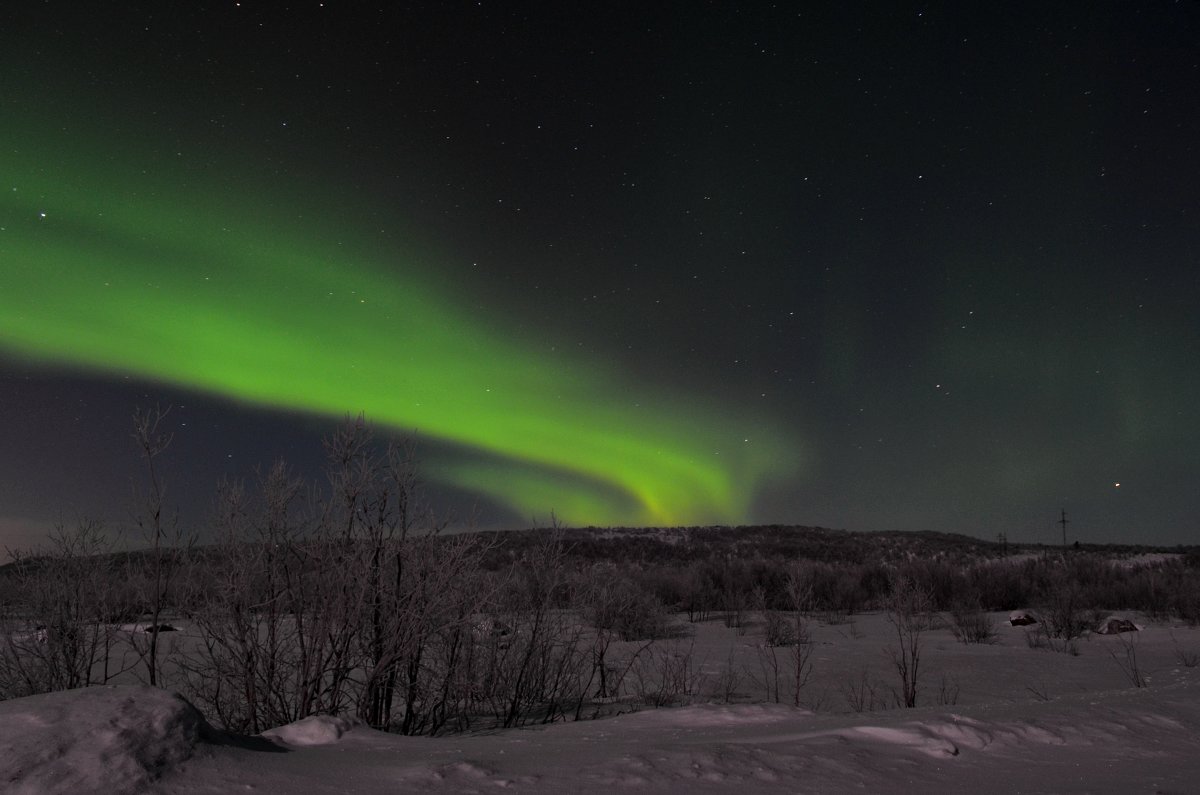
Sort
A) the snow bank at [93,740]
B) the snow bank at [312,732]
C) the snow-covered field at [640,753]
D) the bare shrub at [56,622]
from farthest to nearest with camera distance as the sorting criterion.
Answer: the bare shrub at [56,622]
the snow bank at [312,732]
the snow-covered field at [640,753]
the snow bank at [93,740]

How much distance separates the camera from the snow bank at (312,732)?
16.6ft

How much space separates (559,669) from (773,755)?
5.86 metres

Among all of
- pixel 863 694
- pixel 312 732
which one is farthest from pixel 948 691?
pixel 312 732

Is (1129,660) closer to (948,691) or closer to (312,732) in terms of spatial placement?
(948,691)

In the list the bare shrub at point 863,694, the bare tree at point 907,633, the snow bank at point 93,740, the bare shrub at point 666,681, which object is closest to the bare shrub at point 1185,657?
the bare tree at point 907,633

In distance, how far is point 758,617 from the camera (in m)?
22.7

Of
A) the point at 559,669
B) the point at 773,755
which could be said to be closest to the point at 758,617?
the point at 559,669

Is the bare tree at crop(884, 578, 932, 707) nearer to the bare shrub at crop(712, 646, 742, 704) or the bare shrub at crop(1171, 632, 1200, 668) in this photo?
the bare shrub at crop(712, 646, 742, 704)

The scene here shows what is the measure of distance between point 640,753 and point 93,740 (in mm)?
2750

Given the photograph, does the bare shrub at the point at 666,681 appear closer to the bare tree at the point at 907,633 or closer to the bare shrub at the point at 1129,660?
the bare tree at the point at 907,633

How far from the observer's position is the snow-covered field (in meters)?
3.79

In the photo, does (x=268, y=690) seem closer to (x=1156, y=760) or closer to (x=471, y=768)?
(x=471, y=768)

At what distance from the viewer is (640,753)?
180 inches

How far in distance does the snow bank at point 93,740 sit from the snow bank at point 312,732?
880mm
